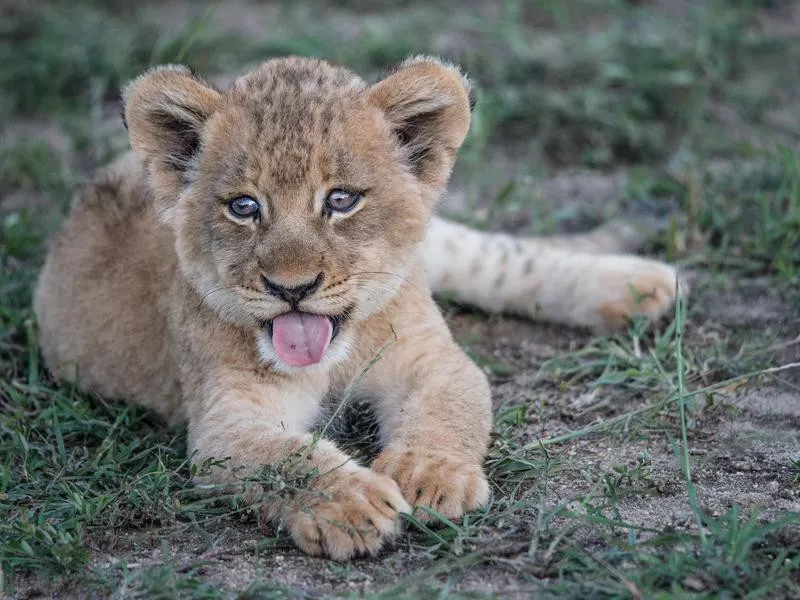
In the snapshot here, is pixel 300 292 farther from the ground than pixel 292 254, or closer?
closer

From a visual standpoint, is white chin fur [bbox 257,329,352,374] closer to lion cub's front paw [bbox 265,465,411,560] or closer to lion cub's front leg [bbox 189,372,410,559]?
lion cub's front leg [bbox 189,372,410,559]

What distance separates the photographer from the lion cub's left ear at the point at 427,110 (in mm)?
3746

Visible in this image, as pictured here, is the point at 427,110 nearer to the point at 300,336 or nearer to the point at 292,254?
the point at 292,254

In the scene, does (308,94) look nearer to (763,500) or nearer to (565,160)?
(763,500)

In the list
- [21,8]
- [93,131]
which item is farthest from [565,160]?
[21,8]

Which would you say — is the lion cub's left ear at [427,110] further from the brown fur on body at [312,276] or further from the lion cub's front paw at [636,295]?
the lion cub's front paw at [636,295]

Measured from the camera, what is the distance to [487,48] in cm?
722

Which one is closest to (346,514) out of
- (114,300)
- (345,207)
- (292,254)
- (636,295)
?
(292,254)

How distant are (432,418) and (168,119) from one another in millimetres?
1290

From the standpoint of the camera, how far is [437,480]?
10.8 ft

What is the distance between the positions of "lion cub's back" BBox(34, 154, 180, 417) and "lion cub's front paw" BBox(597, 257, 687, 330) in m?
1.76

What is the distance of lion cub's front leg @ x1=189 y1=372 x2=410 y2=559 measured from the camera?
3.11 metres

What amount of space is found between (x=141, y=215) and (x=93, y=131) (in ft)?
7.78

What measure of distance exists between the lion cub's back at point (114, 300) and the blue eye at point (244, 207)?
26.7 inches
